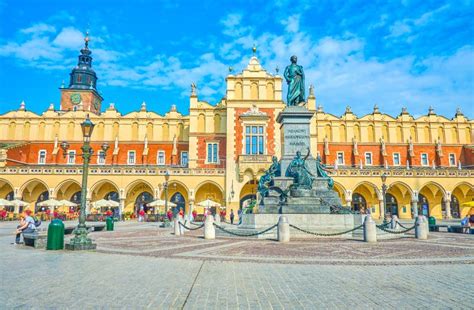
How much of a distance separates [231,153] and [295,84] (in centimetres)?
2143

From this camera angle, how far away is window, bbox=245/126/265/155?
131ft

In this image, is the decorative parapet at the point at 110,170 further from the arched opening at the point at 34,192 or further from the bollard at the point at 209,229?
the bollard at the point at 209,229

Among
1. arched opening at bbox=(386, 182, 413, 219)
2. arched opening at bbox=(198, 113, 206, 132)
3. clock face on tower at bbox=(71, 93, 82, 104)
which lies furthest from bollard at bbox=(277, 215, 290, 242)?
clock face on tower at bbox=(71, 93, 82, 104)

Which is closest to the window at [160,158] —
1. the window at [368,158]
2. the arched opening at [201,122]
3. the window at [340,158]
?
the arched opening at [201,122]

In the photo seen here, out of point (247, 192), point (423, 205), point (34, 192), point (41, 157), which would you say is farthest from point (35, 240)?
point (423, 205)

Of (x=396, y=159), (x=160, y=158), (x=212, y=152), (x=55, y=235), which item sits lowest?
(x=55, y=235)

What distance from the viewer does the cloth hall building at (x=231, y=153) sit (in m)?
38.5

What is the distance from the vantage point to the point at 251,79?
41.8 meters

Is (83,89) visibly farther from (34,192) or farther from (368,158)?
(368,158)

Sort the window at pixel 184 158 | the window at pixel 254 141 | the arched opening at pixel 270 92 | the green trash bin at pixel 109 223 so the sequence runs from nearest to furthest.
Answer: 1. the green trash bin at pixel 109 223
2. the window at pixel 254 141
3. the arched opening at pixel 270 92
4. the window at pixel 184 158

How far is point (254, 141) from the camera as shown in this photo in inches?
1585

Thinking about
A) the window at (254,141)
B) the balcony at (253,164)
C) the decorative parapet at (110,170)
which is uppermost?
the window at (254,141)

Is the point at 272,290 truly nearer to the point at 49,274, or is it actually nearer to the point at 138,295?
the point at 138,295

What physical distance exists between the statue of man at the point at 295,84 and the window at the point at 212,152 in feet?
78.5
